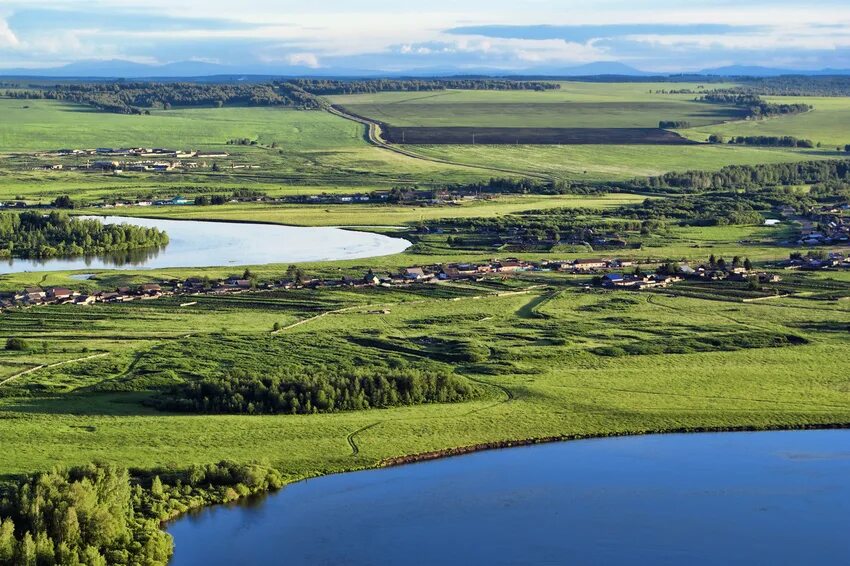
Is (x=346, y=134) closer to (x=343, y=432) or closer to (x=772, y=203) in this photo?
(x=772, y=203)

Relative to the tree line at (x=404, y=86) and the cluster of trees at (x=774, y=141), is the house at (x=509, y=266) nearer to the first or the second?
the cluster of trees at (x=774, y=141)

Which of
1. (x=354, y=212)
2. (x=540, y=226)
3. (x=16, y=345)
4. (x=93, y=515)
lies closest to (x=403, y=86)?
(x=354, y=212)

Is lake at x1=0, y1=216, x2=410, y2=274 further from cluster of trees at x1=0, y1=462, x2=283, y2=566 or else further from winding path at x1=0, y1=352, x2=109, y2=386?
cluster of trees at x1=0, y1=462, x2=283, y2=566

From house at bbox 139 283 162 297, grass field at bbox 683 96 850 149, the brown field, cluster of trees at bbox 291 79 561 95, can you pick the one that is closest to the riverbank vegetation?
house at bbox 139 283 162 297

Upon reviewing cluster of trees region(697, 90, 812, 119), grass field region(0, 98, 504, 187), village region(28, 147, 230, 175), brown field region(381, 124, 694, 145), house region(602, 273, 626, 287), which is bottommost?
village region(28, 147, 230, 175)

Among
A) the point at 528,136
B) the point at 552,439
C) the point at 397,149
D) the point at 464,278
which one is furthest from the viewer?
the point at 528,136

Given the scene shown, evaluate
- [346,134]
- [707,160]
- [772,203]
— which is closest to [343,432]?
[772,203]

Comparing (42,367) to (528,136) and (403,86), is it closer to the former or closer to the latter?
(528,136)
